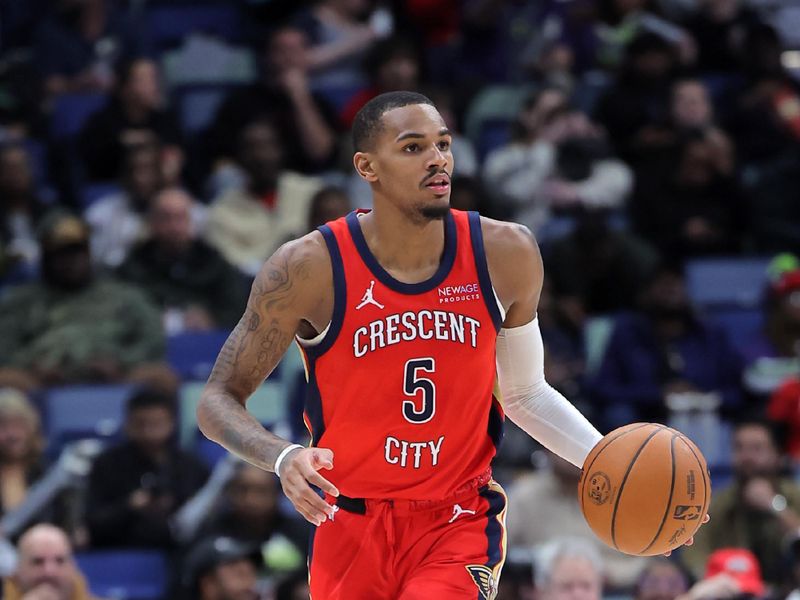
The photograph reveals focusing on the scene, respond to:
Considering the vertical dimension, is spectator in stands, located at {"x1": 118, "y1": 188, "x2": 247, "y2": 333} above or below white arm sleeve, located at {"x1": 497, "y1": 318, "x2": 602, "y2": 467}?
above

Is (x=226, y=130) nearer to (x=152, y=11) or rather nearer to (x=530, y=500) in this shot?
(x=152, y=11)

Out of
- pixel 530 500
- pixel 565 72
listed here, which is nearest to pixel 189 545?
pixel 530 500

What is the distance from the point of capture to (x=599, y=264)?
1021 centimetres

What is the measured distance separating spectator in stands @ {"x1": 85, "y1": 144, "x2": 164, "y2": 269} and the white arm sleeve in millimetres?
5487

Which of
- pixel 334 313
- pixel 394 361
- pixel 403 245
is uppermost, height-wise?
pixel 403 245

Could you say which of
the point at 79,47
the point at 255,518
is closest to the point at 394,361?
the point at 255,518

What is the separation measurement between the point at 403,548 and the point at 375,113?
1389mm

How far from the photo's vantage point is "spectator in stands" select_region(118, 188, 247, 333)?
32.3ft

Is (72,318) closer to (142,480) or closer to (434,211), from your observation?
(142,480)

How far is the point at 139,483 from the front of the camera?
27.6 ft

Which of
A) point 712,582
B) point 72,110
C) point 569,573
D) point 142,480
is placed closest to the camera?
point 569,573

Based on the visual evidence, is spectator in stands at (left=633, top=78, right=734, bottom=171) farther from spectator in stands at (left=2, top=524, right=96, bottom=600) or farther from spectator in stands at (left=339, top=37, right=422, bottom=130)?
spectator in stands at (left=2, top=524, right=96, bottom=600)

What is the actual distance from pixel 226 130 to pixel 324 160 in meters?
0.73

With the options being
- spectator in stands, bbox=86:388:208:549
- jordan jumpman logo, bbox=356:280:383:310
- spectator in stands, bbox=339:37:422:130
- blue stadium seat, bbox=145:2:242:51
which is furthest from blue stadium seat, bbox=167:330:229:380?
jordan jumpman logo, bbox=356:280:383:310
